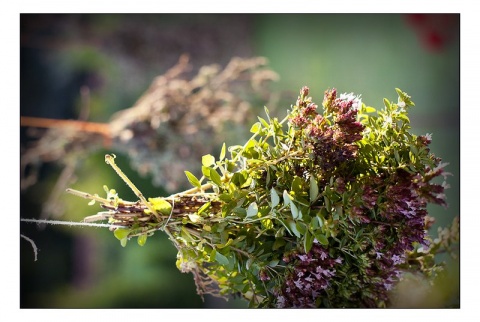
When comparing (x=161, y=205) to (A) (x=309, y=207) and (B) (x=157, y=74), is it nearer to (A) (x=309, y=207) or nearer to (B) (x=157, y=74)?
Answer: (A) (x=309, y=207)

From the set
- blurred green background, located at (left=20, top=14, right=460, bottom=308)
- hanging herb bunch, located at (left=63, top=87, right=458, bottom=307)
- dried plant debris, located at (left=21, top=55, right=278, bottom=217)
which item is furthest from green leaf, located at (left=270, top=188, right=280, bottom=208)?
dried plant debris, located at (left=21, top=55, right=278, bottom=217)

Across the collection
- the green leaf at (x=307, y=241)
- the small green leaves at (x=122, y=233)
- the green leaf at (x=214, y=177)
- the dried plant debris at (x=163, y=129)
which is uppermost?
the dried plant debris at (x=163, y=129)

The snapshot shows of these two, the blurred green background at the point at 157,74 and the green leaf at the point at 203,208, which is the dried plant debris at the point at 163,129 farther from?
the green leaf at the point at 203,208

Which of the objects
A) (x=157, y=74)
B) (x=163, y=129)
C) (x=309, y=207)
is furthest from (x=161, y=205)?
(x=157, y=74)

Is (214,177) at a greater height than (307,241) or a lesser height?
greater

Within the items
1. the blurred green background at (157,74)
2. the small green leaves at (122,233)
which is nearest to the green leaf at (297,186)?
the small green leaves at (122,233)
